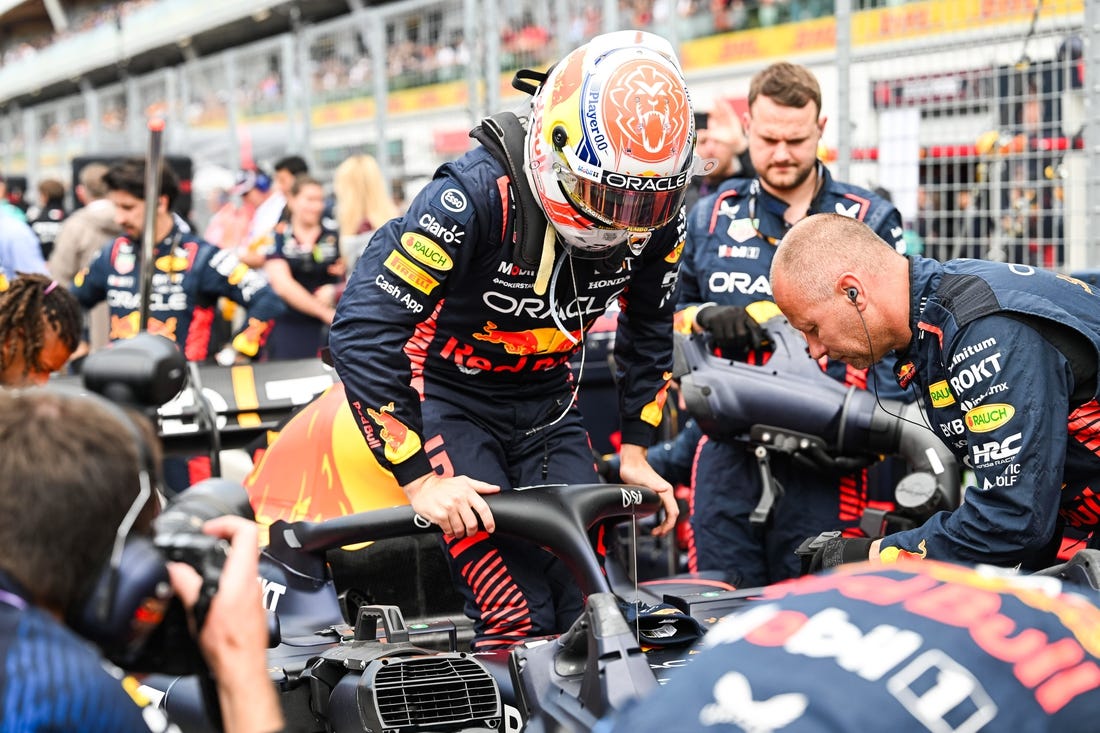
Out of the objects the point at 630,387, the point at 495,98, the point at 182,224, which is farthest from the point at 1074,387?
the point at 495,98

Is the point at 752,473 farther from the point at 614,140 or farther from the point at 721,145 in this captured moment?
the point at 721,145

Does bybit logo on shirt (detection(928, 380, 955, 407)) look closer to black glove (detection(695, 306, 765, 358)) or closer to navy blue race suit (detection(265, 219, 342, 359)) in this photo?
black glove (detection(695, 306, 765, 358))

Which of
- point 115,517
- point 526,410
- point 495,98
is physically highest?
point 495,98

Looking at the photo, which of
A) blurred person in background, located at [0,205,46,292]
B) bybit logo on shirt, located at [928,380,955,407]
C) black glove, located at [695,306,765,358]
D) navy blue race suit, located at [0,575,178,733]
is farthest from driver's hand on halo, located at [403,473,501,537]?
blurred person in background, located at [0,205,46,292]

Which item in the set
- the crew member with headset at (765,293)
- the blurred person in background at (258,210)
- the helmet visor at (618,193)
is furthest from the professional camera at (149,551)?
the blurred person in background at (258,210)

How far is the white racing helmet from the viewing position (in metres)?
2.83

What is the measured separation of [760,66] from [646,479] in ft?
18.5

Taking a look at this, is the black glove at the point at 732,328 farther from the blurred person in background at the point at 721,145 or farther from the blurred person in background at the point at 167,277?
the blurred person in background at the point at 167,277

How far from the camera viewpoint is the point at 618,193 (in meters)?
2.86

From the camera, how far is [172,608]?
168 centimetres

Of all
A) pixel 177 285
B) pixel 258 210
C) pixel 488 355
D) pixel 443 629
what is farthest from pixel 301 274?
pixel 443 629

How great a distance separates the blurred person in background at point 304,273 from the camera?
8.80 m

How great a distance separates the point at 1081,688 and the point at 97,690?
3.42ft

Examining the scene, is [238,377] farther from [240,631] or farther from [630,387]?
[240,631]
